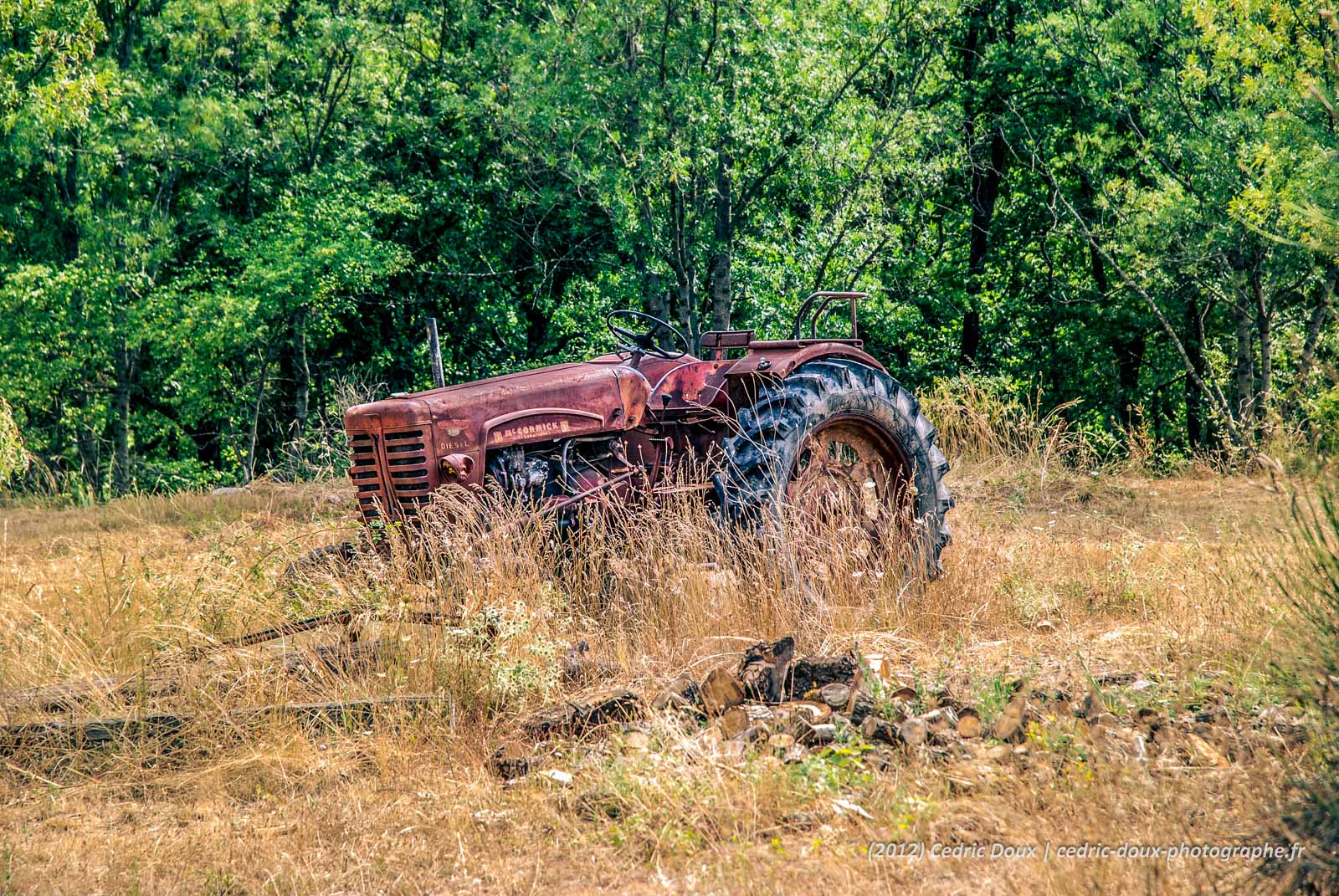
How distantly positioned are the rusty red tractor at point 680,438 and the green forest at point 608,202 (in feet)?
14.2

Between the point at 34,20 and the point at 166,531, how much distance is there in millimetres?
7548

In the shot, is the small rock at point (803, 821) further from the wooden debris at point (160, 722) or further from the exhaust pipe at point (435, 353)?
the exhaust pipe at point (435, 353)

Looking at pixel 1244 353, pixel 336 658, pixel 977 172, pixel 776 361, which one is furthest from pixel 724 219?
pixel 336 658

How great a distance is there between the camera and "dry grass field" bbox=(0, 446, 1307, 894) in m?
3.19

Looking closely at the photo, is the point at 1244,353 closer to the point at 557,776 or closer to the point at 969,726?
the point at 969,726

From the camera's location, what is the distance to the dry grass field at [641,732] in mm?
3193

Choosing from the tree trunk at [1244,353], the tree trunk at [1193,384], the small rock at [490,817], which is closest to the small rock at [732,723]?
the small rock at [490,817]

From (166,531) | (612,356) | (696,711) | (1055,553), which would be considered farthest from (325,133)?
(696,711)

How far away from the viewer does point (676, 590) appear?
5.18 meters

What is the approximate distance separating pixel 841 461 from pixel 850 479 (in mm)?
178

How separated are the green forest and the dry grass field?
480 centimetres

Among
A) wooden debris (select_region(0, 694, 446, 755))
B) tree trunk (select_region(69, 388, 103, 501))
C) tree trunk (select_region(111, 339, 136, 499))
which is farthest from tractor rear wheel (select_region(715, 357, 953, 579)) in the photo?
tree trunk (select_region(69, 388, 103, 501))

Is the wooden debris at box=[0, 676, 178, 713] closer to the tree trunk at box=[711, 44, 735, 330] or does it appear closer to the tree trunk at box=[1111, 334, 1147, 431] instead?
the tree trunk at box=[711, 44, 735, 330]

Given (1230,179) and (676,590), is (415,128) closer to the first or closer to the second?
(1230,179)
